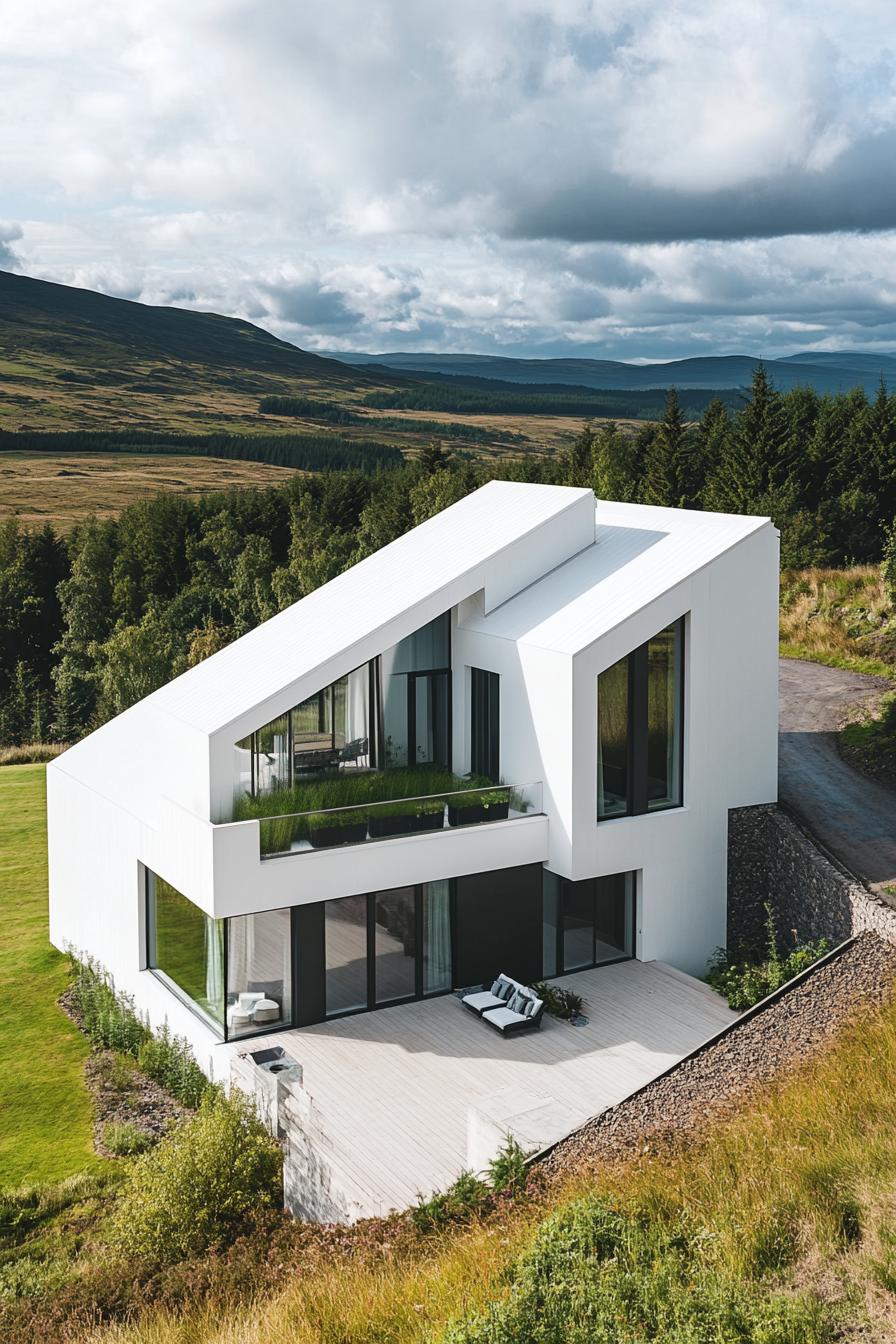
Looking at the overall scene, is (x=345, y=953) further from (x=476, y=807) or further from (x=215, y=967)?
(x=476, y=807)

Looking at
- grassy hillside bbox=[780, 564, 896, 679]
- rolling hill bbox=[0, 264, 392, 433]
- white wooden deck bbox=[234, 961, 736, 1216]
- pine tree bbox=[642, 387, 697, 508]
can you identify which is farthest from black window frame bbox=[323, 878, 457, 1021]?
Answer: rolling hill bbox=[0, 264, 392, 433]

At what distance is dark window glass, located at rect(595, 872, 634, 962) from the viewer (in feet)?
56.4

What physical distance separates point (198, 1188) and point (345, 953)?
4.48m

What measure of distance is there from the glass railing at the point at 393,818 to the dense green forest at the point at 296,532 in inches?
811

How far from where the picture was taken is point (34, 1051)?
16.8 metres

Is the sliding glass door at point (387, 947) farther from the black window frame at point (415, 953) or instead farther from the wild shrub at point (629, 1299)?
the wild shrub at point (629, 1299)

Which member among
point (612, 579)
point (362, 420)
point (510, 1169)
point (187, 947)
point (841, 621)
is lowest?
point (510, 1169)

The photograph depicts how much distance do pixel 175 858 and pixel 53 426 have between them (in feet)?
456

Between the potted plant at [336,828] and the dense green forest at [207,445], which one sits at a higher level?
the dense green forest at [207,445]

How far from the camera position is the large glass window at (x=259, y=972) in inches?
592

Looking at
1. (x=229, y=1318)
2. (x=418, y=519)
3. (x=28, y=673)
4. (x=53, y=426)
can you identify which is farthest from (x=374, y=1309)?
(x=53, y=426)

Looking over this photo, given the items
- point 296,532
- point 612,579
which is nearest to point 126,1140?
point 612,579

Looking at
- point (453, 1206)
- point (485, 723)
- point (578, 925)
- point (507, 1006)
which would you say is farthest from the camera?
point (485, 723)

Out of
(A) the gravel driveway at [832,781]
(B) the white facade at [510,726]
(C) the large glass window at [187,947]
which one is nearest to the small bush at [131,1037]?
(B) the white facade at [510,726]
